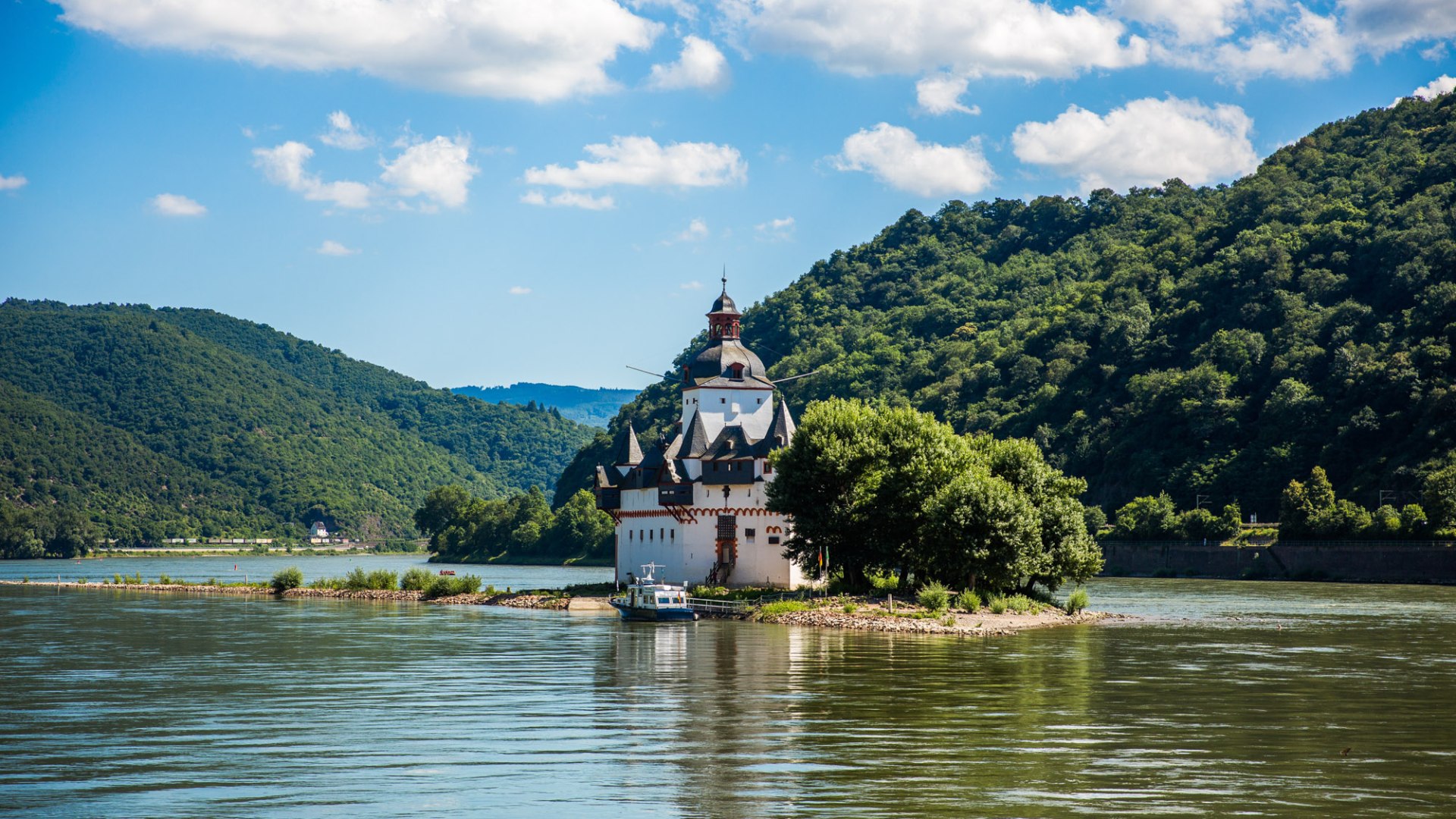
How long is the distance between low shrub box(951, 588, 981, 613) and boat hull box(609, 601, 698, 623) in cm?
1284

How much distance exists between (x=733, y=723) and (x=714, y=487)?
48.8m

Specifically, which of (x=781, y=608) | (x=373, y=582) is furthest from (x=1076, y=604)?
(x=373, y=582)

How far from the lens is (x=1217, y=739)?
32.7 metres

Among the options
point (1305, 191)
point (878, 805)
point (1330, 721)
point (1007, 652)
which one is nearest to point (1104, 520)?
point (1305, 191)

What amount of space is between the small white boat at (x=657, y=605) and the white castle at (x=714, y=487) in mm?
10124

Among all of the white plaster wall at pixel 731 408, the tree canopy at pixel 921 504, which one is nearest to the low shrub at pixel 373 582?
the white plaster wall at pixel 731 408

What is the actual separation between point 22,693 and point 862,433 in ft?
142

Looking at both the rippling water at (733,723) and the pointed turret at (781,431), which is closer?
the rippling water at (733,723)

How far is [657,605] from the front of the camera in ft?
233

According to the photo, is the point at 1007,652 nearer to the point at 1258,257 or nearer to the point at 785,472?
the point at 785,472

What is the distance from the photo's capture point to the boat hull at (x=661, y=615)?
7100 centimetres

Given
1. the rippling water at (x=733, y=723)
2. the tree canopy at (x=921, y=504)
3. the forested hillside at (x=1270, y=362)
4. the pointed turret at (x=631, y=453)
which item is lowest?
the rippling water at (x=733, y=723)

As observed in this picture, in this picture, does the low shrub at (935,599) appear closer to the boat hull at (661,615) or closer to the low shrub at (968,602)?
the low shrub at (968,602)

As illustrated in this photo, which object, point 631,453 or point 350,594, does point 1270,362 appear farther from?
point 350,594
